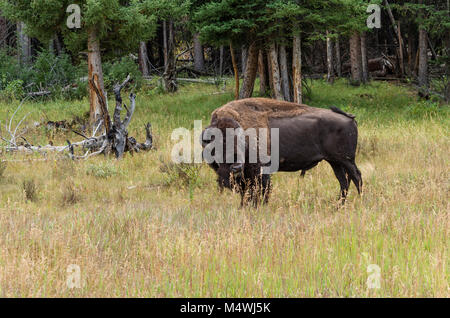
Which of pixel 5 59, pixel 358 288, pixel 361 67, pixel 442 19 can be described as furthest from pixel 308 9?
pixel 5 59

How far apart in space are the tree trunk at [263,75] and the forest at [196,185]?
0.38ft

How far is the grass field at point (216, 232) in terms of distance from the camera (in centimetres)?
429

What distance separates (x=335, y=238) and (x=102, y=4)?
34.0 ft

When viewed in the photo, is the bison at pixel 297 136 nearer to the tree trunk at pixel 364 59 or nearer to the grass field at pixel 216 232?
the grass field at pixel 216 232

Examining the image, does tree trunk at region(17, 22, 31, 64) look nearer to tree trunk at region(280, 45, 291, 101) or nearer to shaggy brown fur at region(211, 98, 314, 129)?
tree trunk at region(280, 45, 291, 101)

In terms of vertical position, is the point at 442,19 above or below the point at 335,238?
above


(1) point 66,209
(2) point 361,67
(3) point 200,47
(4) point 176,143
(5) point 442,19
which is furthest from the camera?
(3) point 200,47

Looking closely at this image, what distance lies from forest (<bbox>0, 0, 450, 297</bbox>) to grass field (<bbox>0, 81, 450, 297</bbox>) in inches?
1.0

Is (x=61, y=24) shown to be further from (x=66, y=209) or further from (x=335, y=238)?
(x=335, y=238)

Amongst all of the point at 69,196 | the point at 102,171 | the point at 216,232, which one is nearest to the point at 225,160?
the point at 216,232

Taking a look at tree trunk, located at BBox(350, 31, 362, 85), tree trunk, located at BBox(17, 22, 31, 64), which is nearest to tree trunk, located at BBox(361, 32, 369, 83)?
tree trunk, located at BBox(350, 31, 362, 85)

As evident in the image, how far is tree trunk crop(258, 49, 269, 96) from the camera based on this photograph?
19219 mm

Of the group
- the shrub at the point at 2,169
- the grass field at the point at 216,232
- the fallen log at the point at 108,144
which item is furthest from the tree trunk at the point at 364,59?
the shrub at the point at 2,169

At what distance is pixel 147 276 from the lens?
14.2 ft
